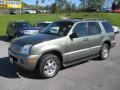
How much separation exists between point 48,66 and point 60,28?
1.54m

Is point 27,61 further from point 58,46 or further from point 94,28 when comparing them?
point 94,28

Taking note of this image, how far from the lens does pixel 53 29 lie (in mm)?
7836

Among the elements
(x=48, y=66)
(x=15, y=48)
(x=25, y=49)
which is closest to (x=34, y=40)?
(x=25, y=49)

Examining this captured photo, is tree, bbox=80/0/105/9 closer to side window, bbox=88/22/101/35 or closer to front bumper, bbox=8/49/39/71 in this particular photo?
side window, bbox=88/22/101/35

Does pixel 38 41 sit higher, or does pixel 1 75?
pixel 38 41

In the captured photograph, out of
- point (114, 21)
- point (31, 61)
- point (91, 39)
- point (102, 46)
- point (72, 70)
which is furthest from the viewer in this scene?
point (114, 21)

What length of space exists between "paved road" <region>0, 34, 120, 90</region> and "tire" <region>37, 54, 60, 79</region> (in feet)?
0.57

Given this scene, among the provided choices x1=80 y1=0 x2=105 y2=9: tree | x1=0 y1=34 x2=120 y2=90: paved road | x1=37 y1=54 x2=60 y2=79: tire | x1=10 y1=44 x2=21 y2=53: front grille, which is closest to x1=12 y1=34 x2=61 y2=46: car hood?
x1=10 y1=44 x2=21 y2=53: front grille

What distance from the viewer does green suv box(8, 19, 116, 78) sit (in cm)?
640

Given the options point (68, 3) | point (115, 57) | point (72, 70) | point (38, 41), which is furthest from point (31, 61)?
point (68, 3)

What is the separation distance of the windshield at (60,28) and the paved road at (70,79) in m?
1.30

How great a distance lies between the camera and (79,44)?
747cm

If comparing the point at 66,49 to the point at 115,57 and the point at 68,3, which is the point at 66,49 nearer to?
the point at 115,57

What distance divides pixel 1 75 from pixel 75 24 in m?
2.96
